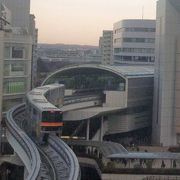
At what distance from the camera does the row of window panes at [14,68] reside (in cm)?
3421

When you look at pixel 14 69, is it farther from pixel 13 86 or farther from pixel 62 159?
pixel 62 159

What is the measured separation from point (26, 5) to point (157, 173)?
2006 inches

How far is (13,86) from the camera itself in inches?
1377

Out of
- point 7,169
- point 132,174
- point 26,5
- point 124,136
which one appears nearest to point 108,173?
point 132,174

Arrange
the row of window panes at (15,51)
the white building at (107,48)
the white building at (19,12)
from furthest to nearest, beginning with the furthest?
1. the white building at (107,48)
2. the white building at (19,12)
3. the row of window panes at (15,51)

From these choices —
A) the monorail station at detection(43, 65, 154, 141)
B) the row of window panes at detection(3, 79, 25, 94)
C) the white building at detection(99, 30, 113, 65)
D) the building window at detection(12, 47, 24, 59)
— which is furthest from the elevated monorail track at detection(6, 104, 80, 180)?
the white building at detection(99, 30, 113, 65)

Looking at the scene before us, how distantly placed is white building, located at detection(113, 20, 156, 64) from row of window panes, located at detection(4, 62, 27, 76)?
2671 cm

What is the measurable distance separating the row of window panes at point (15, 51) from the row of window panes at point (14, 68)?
55 centimetres

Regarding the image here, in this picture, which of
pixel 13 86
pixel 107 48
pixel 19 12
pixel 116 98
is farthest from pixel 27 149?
pixel 107 48

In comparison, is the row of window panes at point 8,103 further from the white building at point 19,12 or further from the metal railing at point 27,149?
the white building at point 19,12

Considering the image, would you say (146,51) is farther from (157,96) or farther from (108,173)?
(108,173)

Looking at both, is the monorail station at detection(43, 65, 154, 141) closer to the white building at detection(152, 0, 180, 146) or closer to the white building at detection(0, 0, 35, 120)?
the white building at detection(152, 0, 180, 146)

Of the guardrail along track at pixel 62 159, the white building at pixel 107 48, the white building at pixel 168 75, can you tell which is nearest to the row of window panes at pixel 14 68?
the white building at pixel 168 75

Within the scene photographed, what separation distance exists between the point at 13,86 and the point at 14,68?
4.70ft
